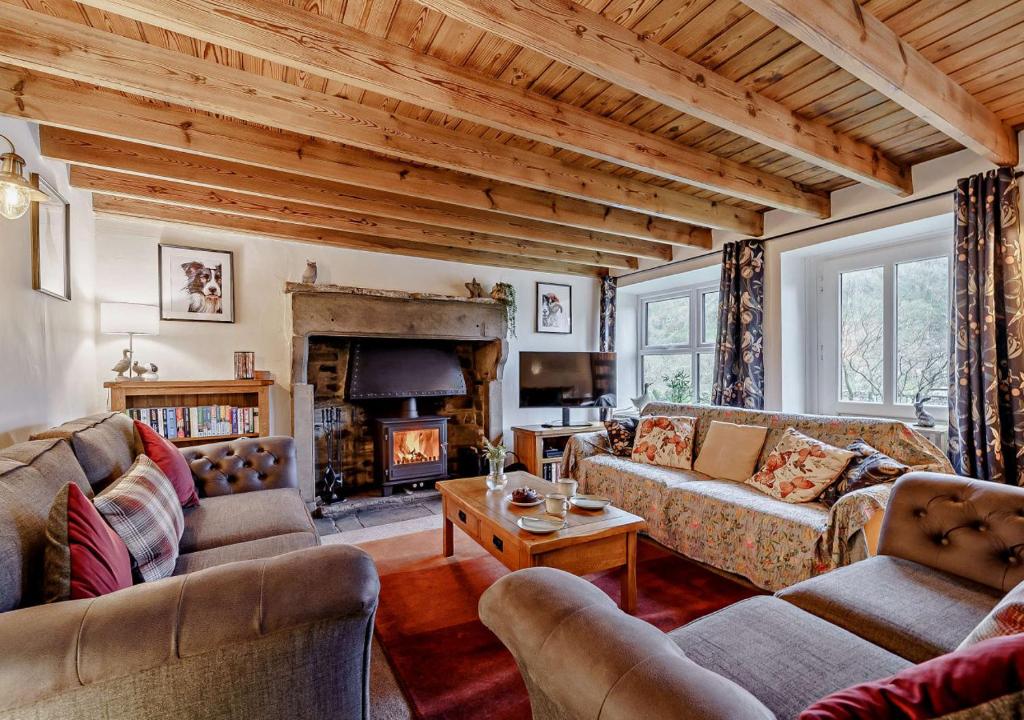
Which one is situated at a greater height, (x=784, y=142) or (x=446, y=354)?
(x=784, y=142)

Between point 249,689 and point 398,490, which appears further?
point 398,490

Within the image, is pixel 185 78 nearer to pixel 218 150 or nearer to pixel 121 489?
pixel 218 150

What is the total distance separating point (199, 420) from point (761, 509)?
3548 millimetres

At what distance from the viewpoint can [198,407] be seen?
3348 millimetres

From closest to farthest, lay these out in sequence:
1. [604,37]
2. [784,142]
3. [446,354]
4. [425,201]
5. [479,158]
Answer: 1. [604,37]
2. [784,142]
3. [479,158]
4. [425,201]
5. [446,354]

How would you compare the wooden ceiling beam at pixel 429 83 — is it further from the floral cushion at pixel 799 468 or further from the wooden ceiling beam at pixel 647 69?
the floral cushion at pixel 799 468

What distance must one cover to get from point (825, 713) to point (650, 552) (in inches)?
96.1

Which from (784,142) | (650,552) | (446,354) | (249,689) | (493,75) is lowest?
(650,552)

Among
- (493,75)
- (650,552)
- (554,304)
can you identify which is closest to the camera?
(493,75)

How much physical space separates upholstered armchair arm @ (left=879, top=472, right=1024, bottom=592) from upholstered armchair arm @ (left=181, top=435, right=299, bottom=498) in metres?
2.84

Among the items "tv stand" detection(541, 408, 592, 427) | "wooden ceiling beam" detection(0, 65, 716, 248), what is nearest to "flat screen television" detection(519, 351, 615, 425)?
"tv stand" detection(541, 408, 592, 427)

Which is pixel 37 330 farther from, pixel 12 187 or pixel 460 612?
pixel 460 612

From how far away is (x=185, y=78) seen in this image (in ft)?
5.98

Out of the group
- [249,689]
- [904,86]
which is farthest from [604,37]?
[249,689]
